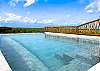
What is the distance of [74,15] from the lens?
1977 inches

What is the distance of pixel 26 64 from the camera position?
6.92m

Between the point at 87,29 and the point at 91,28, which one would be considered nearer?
the point at 91,28

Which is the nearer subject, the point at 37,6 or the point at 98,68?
the point at 98,68

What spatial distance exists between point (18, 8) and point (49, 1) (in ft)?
28.7

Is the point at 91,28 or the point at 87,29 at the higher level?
the point at 91,28

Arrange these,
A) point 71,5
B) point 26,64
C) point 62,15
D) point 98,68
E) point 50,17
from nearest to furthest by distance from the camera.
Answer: point 98,68, point 26,64, point 71,5, point 62,15, point 50,17

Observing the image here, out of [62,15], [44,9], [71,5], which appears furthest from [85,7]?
[44,9]

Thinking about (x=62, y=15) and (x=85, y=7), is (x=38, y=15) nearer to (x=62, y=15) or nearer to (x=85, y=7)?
(x=62, y=15)

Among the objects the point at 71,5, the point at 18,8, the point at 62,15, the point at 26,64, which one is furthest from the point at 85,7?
the point at 26,64

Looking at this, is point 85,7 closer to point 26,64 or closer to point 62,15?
point 62,15

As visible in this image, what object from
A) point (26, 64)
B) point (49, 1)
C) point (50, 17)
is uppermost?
point (49, 1)

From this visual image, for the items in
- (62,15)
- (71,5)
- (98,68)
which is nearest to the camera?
(98,68)

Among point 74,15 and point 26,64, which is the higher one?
point 74,15

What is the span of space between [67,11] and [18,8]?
12822 millimetres
